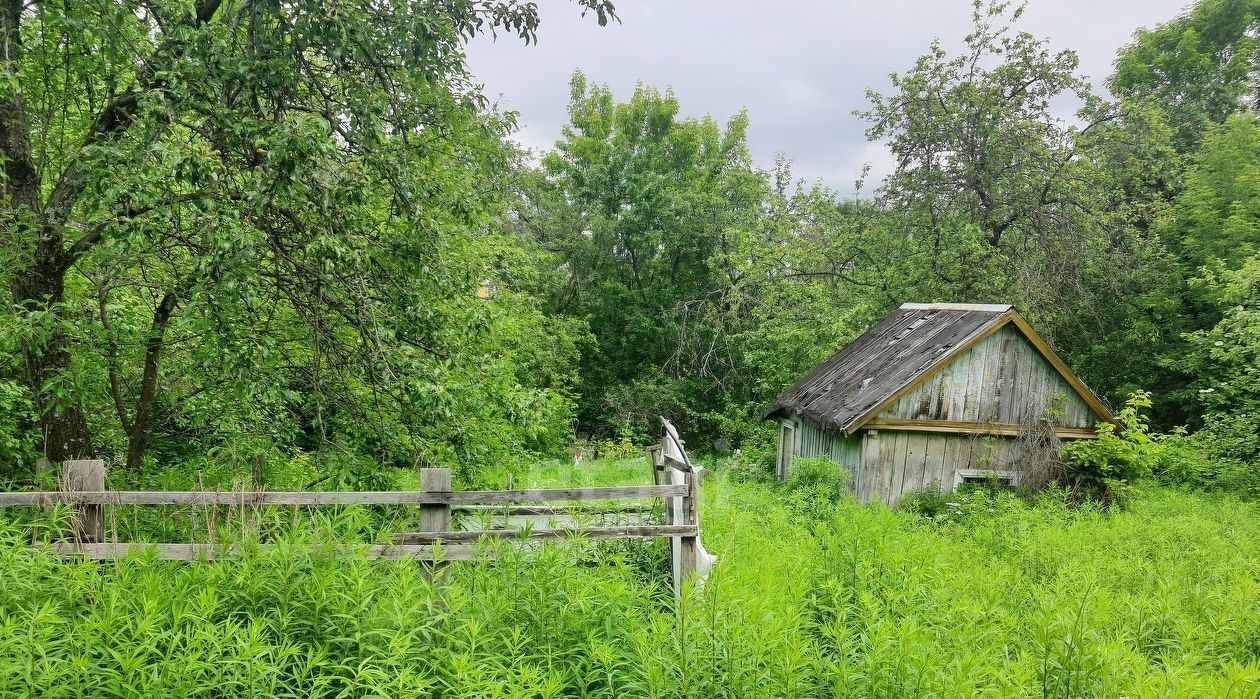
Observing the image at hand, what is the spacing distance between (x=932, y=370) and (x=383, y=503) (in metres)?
9.79

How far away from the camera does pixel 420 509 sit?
5.21m

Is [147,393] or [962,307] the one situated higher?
[962,307]

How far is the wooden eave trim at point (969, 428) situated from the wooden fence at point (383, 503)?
7.50 meters

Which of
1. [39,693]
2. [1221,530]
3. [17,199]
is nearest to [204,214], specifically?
[17,199]

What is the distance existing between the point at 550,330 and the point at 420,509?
1886 cm

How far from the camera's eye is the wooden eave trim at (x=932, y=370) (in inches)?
444

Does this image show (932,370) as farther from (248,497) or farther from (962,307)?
(248,497)

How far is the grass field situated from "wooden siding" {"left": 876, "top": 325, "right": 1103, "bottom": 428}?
6.52 metres

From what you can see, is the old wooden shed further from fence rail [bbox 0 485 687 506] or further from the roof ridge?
fence rail [bbox 0 485 687 506]

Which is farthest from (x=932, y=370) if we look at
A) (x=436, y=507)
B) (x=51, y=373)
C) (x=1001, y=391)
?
(x=51, y=373)

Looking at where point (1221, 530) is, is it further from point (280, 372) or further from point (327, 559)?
point (280, 372)

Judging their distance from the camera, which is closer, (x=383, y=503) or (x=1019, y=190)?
(x=383, y=503)

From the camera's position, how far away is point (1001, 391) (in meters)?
12.0

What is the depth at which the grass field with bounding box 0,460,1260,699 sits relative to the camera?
330 centimetres
